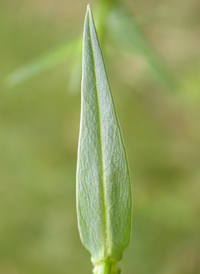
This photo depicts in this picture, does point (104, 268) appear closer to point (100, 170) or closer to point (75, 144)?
point (100, 170)

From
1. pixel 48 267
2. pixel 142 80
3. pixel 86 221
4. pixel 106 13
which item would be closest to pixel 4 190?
pixel 48 267

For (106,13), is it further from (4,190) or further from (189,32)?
(4,190)

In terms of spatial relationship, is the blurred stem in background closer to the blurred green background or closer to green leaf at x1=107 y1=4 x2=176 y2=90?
green leaf at x1=107 y1=4 x2=176 y2=90

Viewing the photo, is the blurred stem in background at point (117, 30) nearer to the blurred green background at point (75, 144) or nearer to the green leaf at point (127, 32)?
the green leaf at point (127, 32)

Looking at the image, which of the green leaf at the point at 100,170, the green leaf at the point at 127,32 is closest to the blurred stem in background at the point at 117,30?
the green leaf at the point at 127,32

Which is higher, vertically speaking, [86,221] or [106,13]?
[106,13]

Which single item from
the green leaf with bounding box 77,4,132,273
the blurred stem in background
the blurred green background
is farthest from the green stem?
the blurred green background

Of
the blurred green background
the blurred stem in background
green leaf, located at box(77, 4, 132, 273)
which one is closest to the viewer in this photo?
green leaf, located at box(77, 4, 132, 273)
